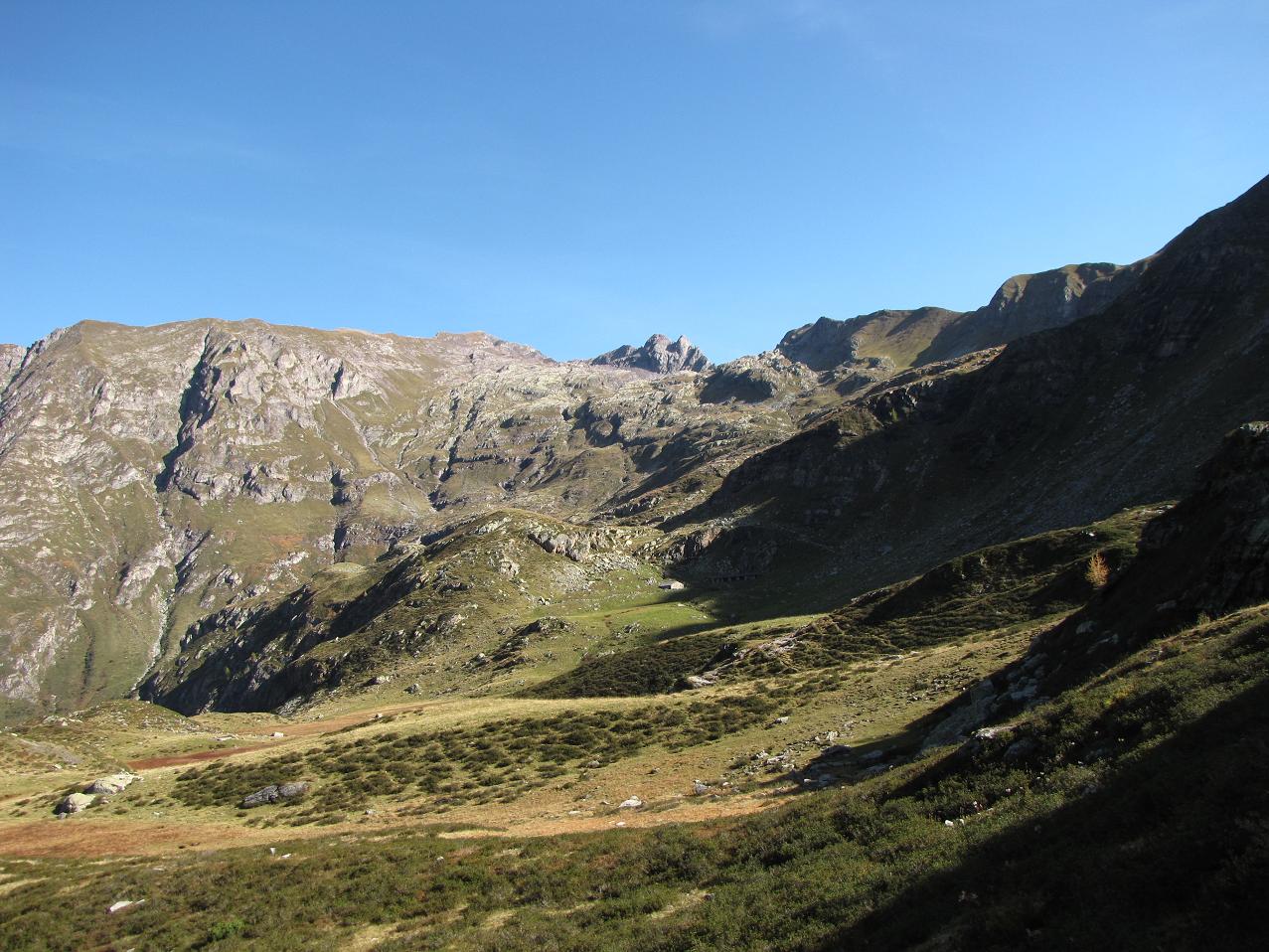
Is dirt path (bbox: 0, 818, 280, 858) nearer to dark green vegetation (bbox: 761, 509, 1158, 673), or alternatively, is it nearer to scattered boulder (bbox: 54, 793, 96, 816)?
scattered boulder (bbox: 54, 793, 96, 816)

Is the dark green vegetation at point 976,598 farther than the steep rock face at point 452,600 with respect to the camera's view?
No

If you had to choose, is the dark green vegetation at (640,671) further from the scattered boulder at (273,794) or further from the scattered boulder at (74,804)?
the scattered boulder at (74,804)

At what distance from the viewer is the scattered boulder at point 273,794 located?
149 feet

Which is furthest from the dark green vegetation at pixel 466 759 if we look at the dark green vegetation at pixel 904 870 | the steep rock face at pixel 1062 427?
the steep rock face at pixel 1062 427

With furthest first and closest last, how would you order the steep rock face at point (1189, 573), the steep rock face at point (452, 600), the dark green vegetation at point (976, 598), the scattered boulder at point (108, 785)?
the steep rock face at point (452, 600) → the dark green vegetation at point (976, 598) → the scattered boulder at point (108, 785) → the steep rock face at point (1189, 573)

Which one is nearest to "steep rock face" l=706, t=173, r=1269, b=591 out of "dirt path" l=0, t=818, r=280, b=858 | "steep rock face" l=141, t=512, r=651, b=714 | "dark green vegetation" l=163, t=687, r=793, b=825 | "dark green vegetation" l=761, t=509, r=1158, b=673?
"dark green vegetation" l=761, t=509, r=1158, b=673

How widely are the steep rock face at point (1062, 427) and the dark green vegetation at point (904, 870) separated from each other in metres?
96.2

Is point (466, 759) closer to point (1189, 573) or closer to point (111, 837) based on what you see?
point (111, 837)

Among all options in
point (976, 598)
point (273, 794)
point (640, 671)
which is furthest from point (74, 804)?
point (976, 598)

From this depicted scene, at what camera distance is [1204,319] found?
14200 centimetres

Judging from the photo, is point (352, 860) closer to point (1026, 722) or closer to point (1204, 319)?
point (1026, 722)

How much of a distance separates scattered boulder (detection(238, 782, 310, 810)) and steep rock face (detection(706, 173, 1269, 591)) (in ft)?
347

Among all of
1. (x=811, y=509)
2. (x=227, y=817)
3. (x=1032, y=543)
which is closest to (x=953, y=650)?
Answer: (x=1032, y=543)

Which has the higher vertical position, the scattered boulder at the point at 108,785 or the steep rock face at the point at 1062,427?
the steep rock face at the point at 1062,427
